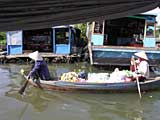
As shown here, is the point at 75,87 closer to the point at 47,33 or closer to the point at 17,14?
the point at 17,14

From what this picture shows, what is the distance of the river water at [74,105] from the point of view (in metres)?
9.34

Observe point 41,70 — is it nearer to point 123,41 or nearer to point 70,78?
point 70,78

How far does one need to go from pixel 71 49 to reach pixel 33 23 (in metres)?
17.5

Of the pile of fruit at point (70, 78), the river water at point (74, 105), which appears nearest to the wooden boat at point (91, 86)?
the river water at point (74, 105)

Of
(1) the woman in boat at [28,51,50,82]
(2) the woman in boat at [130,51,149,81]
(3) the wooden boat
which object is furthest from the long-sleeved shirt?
(2) the woman in boat at [130,51,149,81]

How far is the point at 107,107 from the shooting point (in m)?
10.3

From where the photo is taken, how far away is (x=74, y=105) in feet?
34.1

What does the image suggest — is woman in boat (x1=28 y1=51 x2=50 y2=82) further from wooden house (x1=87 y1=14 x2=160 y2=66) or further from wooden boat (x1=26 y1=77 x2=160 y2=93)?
wooden house (x1=87 y1=14 x2=160 y2=66)

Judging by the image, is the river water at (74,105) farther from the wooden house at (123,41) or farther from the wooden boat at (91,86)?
the wooden house at (123,41)

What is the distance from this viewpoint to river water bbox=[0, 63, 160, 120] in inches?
368

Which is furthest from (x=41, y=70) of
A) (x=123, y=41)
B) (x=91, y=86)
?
(x=123, y=41)

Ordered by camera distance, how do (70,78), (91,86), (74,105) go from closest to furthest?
(74,105), (91,86), (70,78)

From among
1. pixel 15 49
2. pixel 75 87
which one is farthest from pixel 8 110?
pixel 15 49

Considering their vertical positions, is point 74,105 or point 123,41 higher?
point 123,41
